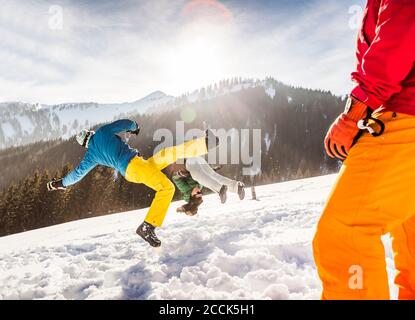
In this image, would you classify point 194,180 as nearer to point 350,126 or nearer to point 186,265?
point 186,265

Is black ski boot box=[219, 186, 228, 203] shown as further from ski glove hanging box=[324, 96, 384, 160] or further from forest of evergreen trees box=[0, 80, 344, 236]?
forest of evergreen trees box=[0, 80, 344, 236]

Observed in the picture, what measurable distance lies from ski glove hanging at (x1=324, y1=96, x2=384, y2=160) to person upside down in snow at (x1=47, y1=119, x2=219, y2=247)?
2.62 meters

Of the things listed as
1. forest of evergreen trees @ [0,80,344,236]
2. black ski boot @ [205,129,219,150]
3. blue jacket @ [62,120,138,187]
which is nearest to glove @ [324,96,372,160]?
black ski boot @ [205,129,219,150]

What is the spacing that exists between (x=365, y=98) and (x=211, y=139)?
276cm

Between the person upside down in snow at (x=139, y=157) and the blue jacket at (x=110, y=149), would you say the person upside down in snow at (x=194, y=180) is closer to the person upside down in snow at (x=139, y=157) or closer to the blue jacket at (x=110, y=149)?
the person upside down in snow at (x=139, y=157)

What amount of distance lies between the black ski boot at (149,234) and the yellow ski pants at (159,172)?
71 millimetres

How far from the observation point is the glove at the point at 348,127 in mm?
1589

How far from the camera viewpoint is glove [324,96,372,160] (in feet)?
5.21

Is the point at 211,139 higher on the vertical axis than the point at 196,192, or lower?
higher

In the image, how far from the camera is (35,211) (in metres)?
42.9

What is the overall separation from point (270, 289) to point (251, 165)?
3484 inches

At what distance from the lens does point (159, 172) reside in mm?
4195

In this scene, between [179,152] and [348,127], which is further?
[179,152]

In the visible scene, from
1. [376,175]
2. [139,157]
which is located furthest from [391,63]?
[139,157]
